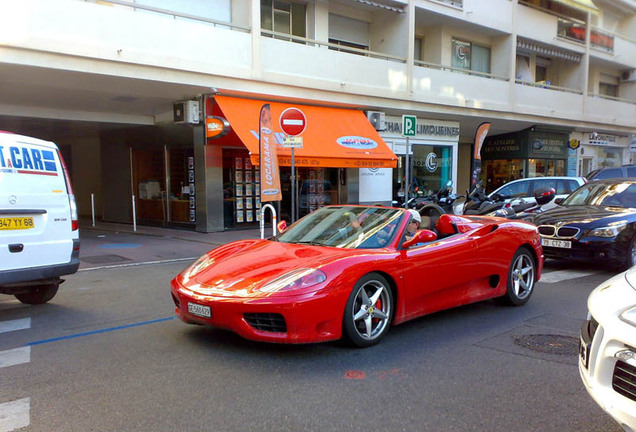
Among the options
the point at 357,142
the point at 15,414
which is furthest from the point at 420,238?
the point at 357,142

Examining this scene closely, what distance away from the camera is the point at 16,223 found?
5.40 meters

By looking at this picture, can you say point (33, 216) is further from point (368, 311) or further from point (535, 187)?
point (535, 187)

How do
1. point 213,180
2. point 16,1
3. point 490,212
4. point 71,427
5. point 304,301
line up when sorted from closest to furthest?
point 71,427, point 304,301, point 16,1, point 490,212, point 213,180

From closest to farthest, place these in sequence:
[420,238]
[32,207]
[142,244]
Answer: [420,238]
[32,207]
[142,244]

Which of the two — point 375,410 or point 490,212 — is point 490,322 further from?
point 490,212

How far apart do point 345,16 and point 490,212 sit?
921 cm

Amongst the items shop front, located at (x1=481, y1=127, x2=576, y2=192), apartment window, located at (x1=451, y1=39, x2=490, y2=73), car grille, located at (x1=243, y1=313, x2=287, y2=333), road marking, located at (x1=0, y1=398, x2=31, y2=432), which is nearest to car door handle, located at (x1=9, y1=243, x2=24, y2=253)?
road marking, located at (x1=0, y1=398, x2=31, y2=432)

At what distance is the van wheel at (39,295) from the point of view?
21.2ft

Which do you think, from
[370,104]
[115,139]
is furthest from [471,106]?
[115,139]

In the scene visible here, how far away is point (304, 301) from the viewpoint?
409 cm

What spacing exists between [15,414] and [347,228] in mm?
3280

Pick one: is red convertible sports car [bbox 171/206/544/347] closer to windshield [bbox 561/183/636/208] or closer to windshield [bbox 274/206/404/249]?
windshield [bbox 274/206/404/249]

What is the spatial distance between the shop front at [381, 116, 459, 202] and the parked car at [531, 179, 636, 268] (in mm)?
8571

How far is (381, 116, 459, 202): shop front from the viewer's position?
18.2 meters
